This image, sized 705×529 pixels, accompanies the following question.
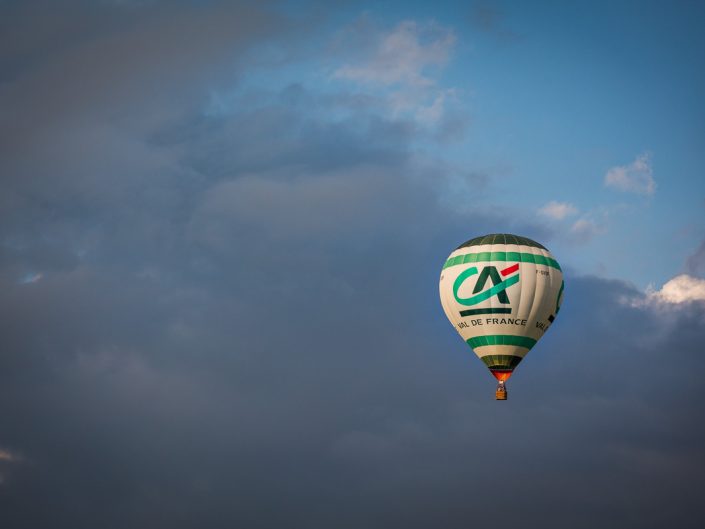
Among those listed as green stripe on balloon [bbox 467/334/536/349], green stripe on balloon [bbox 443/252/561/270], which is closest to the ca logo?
green stripe on balloon [bbox 443/252/561/270]

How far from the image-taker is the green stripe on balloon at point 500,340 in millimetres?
142000

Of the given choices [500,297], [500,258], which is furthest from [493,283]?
[500,258]

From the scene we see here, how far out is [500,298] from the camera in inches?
5566

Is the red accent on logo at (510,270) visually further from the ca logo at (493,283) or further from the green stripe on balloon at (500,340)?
the green stripe on balloon at (500,340)

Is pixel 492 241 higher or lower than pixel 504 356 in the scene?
higher

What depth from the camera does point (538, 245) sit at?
145250 mm

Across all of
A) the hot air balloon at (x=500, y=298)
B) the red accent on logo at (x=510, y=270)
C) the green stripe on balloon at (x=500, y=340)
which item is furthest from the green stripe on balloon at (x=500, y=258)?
the green stripe on balloon at (x=500, y=340)

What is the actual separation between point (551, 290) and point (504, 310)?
5000 millimetres

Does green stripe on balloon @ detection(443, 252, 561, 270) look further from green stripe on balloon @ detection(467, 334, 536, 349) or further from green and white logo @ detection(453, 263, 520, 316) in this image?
green stripe on balloon @ detection(467, 334, 536, 349)

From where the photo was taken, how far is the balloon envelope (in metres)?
142

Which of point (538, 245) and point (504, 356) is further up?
point (538, 245)

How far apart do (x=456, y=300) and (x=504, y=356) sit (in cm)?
605

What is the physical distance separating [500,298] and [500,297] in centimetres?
8

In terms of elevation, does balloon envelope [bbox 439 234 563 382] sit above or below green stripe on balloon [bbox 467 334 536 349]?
above
